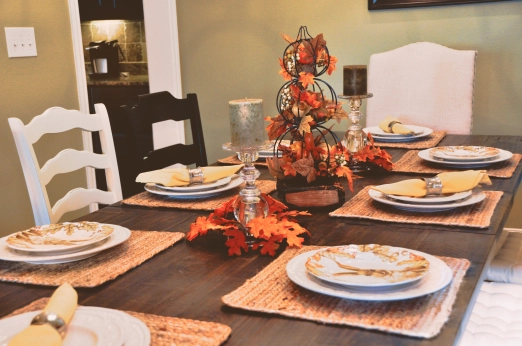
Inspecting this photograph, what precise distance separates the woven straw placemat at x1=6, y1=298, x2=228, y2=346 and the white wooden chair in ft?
3.13

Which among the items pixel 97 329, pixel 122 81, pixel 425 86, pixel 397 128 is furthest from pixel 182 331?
pixel 122 81

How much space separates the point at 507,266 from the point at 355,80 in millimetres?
672

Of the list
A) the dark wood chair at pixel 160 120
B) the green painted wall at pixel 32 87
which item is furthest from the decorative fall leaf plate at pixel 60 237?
the green painted wall at pixel 32 87

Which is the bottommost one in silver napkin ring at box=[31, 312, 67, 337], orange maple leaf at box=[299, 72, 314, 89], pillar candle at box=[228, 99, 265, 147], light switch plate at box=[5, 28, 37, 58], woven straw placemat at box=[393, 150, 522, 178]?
woven straw placemat at box=[393, 150, 522, 178]

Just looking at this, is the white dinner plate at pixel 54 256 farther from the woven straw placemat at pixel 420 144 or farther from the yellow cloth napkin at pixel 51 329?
the woven straw placemat at pixel 420 144

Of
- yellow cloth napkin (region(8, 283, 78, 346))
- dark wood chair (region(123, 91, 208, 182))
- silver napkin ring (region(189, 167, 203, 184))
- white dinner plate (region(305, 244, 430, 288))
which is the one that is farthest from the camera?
dark wood chair (region(123, 91, 208, 182))

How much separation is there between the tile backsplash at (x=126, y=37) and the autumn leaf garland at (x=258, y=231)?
435 centimetres

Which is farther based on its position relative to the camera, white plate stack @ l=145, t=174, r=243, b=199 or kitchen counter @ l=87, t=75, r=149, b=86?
kitchen counter @ l=87, t=75, r=149, b=86

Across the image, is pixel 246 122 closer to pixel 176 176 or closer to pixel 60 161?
pixel 176 176

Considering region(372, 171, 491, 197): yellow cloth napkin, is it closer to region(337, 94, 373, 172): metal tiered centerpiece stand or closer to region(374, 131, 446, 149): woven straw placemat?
region(337, 94, 373, 172): metal tiered centerpiece stand

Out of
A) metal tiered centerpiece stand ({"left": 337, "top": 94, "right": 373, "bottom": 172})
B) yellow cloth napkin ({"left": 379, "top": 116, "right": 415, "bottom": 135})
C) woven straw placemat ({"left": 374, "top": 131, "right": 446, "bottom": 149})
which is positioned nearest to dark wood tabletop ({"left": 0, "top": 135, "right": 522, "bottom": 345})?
metal tiered centerpiece stand ({"left": 337, "top": 94, "right": 373, "bottom": 172})

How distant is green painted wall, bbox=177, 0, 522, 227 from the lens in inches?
113

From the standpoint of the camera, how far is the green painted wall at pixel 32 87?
8.35 ft

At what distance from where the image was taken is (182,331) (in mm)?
824
